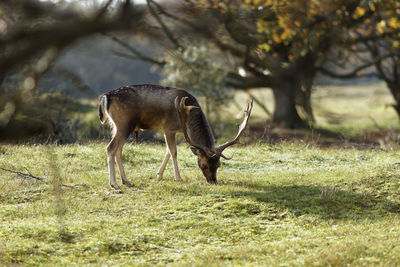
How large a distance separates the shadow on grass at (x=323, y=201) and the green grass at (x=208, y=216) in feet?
0.05

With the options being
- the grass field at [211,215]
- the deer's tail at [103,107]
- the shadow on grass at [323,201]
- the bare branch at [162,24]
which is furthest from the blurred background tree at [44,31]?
the deer's tail at [103,107]

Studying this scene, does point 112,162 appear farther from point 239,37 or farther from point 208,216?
point 239,37

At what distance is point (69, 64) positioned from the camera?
2016mm

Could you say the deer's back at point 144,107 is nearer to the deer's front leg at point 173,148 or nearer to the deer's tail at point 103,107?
the deer's tail at point 103,107

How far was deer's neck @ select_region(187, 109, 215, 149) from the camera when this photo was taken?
10375mm

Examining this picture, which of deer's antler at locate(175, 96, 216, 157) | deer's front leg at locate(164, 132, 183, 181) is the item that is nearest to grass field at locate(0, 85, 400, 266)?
deer's front leg at locate(164, 132, 183, 181)

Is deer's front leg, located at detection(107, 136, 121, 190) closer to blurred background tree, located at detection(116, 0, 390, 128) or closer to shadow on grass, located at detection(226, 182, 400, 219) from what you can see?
shadow on grass, located at detection(226, 182, 400, 219)

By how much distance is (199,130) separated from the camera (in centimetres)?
1045

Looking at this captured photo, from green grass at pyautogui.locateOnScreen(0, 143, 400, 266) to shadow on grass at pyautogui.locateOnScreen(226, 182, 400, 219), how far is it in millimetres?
17

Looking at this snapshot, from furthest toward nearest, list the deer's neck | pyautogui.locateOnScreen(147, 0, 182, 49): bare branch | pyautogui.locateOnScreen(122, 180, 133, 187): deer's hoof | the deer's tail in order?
1. the deer's neck
2. pyautogui.locateOnScreen(122, 180, 133, 187): deer's hoof
3. the deer's tail
4. pyautogui.locateOnScreen(147, 0, 182, 49): bare branch

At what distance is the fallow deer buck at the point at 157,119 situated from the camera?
9734 mm

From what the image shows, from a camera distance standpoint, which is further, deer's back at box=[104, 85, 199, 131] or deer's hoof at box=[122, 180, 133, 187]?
deer's hoof at box=[122, 180, 133, 187]

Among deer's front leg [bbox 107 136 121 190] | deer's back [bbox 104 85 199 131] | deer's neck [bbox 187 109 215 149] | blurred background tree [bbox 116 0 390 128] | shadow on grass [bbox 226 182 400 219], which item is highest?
blurred background tree [bbox 116 0 390 128]

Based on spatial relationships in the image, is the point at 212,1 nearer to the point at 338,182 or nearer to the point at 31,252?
the point at 31,252
